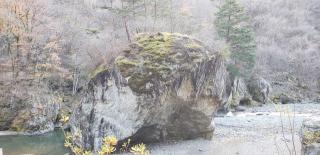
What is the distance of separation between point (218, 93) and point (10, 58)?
69.8 ft

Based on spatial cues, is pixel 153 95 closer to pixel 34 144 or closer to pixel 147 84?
pixel 147 84

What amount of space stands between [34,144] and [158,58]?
32.9 feet

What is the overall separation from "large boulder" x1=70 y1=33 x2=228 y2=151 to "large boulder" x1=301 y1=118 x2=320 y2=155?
1059cm

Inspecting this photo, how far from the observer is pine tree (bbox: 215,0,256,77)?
40625 millimetres

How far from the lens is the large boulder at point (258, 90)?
1694 inches

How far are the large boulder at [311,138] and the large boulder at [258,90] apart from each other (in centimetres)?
3432

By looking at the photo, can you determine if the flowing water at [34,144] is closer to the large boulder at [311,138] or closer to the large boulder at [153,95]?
the large boulder at [153,95]

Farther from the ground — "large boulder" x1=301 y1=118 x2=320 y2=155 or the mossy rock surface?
the mossy rock surface

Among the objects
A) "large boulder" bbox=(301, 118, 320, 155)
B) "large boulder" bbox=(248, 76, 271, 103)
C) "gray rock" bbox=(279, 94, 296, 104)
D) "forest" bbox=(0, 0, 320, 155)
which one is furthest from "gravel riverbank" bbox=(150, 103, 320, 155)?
"gray rock" bbox=(279, 94, 296, 104)

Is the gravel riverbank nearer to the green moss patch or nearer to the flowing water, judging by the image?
the green moss patch

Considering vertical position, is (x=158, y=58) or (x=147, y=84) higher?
(x=158, y=58)

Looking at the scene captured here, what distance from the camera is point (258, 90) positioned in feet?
142

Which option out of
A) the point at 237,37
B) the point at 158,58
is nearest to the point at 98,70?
the point at 158,58

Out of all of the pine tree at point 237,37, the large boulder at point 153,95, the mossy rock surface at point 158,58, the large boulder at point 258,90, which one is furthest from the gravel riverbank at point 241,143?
the large boulder at point 258,90
